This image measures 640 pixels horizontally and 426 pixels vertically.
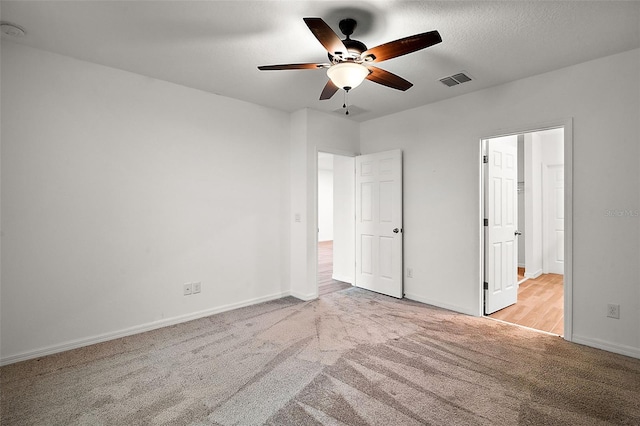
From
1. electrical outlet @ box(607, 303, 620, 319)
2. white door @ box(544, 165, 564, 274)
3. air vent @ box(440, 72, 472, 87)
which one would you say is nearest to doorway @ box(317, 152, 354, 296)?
air vent @ box(440, 72, 472, 87)

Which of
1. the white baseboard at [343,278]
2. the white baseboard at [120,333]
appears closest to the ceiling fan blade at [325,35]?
the white baseboard at [120,333]

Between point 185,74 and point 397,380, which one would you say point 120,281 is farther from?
point 397,380

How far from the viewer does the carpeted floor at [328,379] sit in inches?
75.4

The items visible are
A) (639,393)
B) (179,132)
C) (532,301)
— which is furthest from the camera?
(532,301)

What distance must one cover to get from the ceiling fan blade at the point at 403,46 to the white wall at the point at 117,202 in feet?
7.55

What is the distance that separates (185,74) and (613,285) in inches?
176

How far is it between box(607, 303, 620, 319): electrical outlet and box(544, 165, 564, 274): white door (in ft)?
11.8

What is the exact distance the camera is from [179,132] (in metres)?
3.47

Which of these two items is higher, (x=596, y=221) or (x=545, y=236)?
(x=596, y=221)

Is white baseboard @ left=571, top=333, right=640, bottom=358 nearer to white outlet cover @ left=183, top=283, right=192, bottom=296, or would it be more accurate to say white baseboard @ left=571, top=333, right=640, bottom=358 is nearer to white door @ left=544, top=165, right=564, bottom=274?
white door @ left=544, top=165, right=564, bottom=274

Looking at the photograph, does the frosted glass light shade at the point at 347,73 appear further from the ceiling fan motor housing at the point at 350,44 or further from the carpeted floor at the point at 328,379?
the carpeted floor at the point at 328,379

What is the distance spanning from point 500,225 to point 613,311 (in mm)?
1351

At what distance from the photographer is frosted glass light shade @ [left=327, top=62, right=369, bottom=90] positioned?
2232mm

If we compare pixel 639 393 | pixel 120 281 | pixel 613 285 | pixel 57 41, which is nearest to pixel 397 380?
pixel 639 393
